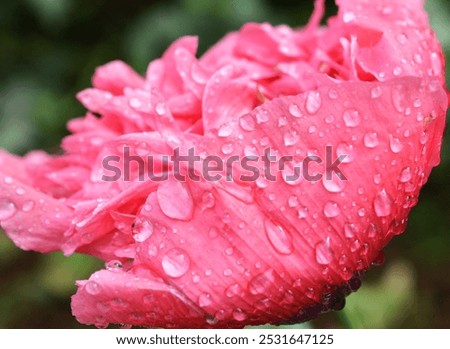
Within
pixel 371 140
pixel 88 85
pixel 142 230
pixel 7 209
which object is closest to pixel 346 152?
pixel 371 140

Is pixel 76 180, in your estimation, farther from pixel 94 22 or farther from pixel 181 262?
pixel 94 22

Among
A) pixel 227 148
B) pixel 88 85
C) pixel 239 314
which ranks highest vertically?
pixel 227 148

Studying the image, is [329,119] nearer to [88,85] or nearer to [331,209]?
[331,209]

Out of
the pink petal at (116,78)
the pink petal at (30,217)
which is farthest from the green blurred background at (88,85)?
the pink petal at (30,217)

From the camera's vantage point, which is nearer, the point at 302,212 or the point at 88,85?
the point at 302,212

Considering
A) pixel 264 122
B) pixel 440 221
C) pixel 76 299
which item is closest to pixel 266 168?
pixel 264 122

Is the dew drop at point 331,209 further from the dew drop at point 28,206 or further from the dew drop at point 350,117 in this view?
the dew drop at point 28,206
